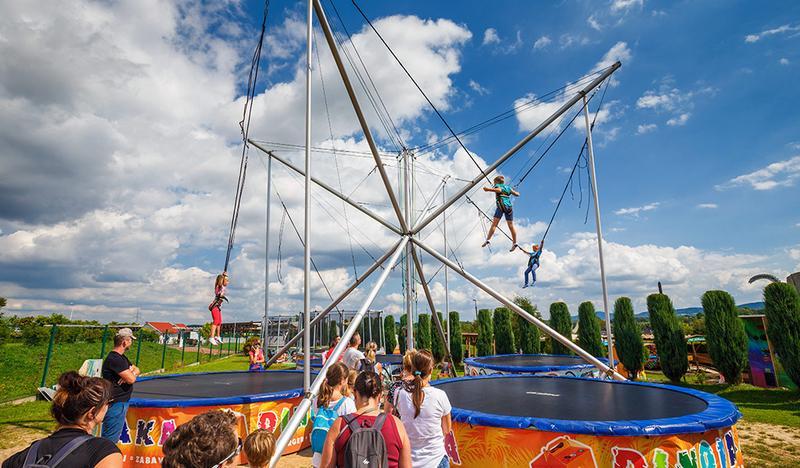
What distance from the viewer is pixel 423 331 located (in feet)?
60.0

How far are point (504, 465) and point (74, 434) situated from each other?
3089mm

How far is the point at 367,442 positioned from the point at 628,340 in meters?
12.1

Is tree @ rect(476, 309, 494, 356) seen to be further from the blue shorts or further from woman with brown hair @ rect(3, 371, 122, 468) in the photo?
woman with brown hair @ rect(3, 371, 122, 468)

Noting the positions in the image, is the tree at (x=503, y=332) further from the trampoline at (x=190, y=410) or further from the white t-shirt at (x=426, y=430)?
the white t-shirt at (x=426, y=430)

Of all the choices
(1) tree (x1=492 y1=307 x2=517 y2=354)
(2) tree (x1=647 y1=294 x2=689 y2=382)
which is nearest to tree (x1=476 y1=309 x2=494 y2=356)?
(1) tree (x1=492 y1=307 x2=517 y2=354)

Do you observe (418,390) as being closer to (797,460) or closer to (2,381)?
(797,460)

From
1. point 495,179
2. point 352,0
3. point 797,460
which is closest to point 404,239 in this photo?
point 495,179

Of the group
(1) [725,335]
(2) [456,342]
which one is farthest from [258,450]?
(2) [456,342]

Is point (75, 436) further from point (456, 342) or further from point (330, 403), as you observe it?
point (456, 342)

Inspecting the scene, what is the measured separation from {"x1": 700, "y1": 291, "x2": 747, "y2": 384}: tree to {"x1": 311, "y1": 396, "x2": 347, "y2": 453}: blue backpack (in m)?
10.8

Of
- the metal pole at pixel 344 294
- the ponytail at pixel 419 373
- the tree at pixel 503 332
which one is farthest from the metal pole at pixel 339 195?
the tree at pixel 503 332

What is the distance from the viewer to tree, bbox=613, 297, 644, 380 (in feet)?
38.3

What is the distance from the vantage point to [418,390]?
8.70ft

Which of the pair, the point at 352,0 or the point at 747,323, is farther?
the point at 747,323
